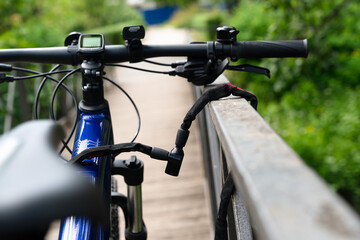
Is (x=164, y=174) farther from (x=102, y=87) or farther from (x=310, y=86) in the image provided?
(x=310, y=86)

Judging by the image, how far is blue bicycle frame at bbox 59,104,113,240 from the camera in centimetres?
96

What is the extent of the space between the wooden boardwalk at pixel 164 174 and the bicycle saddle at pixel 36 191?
2.49 metres

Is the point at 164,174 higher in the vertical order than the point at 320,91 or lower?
lower

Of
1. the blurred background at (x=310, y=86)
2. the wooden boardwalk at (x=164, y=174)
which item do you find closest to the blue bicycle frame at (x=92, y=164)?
the wooden boardwalk at (x=164, y=174)

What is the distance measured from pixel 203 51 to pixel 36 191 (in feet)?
3.09

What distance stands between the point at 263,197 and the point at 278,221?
5 centimetres

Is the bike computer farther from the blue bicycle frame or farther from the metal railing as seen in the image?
the metal railing

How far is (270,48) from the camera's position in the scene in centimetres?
127

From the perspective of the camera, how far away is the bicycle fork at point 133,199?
131 cm

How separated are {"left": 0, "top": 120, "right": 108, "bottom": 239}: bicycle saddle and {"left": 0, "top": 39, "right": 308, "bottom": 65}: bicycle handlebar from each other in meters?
0.80

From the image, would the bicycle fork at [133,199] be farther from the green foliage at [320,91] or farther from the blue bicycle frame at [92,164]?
the green foliage at [320,91]

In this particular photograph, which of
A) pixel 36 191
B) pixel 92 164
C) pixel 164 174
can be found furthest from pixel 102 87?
pixel 164 174

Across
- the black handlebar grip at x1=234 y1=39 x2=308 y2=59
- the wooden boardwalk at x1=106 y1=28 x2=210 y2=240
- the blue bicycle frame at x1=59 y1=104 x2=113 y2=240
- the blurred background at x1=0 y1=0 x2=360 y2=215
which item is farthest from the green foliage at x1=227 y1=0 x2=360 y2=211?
the blue bicycle frame at x1=59 y1=104 x2=113 y2=240

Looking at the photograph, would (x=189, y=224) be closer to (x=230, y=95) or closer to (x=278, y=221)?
(x=230, y=95)
